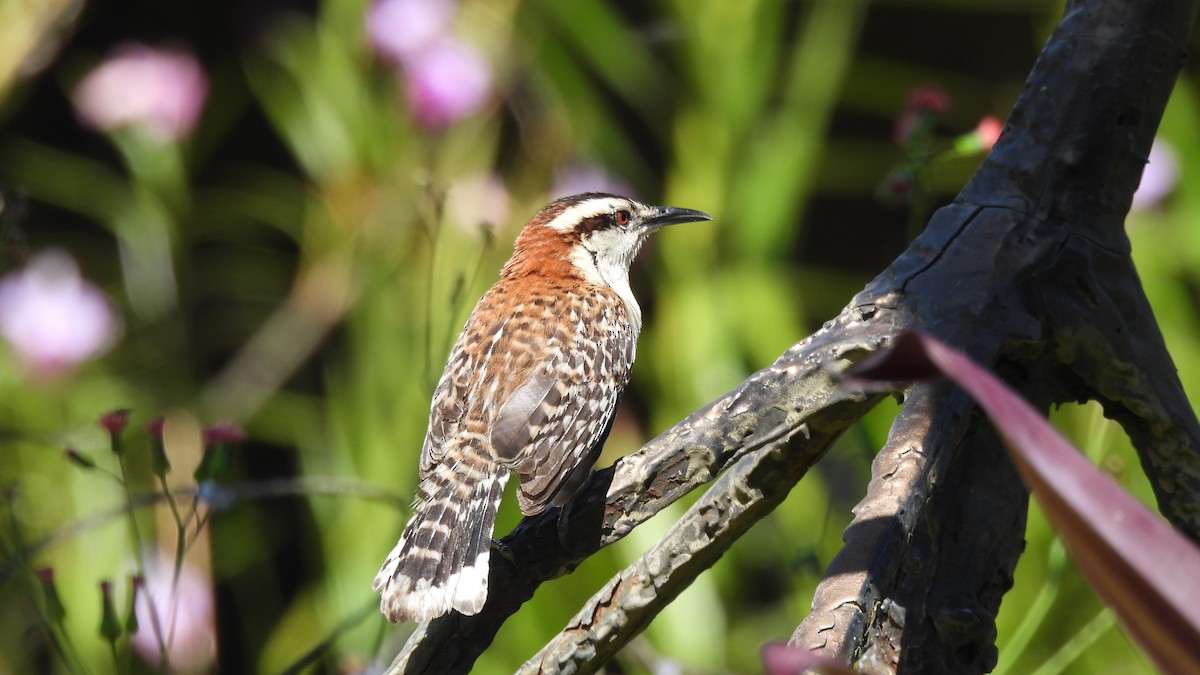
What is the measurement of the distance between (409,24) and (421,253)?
0.89 meters

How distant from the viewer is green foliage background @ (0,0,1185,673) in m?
4.34

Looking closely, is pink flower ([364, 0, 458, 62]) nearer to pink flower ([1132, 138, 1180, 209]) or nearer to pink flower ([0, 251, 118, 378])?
pink flower ([0, 251, 118, 378])

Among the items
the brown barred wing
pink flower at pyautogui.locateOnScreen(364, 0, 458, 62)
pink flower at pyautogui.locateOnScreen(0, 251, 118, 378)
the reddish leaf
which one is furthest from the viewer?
pink flower at pyautogui.locateOnScreen(364, 0, 458, 62)

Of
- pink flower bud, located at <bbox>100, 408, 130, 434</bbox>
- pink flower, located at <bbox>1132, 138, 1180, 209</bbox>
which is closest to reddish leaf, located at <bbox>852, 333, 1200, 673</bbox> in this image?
pink flower bud, located at <bbox>100, 408, 130, 434</bbox>

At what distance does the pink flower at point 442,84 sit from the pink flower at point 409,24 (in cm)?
4

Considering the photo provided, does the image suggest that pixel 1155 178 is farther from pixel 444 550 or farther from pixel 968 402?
pixel 444 550

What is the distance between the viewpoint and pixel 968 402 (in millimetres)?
1772

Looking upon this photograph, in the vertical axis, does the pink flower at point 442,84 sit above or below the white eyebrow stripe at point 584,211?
above

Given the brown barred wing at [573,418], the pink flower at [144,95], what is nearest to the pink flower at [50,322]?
the pink flower at [144,95]

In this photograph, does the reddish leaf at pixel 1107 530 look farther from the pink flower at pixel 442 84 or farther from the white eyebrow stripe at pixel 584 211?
the pink flower at pixel 442 84

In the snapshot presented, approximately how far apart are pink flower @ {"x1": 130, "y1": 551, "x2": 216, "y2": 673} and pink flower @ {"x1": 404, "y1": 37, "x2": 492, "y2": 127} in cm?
157

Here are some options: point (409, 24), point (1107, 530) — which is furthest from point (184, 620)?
point (1107, 530)

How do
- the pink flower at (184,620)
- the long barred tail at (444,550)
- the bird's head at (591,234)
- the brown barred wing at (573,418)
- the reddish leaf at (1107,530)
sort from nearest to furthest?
the reddish leaf at (1107,530) → the long barred tail at (444,550) → the brown barred wing at (573,418) → the bird's head at (591,234) → the pink flower at (184,620)

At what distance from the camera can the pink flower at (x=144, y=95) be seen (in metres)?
4.41
